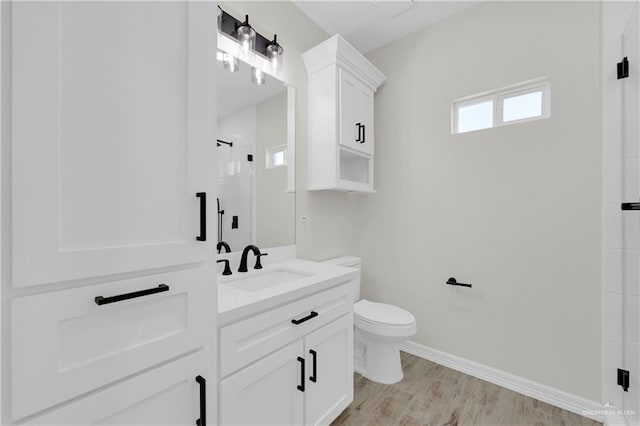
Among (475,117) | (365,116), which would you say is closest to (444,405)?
(475,117)

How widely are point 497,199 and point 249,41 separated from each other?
2.00 meters

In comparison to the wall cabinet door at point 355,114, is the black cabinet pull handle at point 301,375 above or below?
below

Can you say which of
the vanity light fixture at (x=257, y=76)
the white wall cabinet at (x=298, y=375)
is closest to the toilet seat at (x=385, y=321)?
the white wall cabinet at (x=298, y=375)

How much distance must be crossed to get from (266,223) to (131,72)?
4.20ft

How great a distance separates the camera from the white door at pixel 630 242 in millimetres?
1434

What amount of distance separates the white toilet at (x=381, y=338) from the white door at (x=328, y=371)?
40 cm

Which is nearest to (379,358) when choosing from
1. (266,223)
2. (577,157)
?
(266,223)

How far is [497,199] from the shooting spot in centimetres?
201

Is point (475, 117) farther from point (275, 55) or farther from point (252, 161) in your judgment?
point (252, 161)

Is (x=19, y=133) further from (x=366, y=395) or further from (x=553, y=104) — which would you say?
(x=553, y=104)

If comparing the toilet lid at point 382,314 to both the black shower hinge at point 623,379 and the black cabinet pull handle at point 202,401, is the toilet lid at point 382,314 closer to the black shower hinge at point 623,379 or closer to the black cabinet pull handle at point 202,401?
the black shower hinge at point 623,379

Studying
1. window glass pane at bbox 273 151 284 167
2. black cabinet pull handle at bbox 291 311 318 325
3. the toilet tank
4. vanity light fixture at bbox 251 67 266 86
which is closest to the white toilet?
the toilet tank

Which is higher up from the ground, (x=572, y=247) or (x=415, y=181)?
(x=415, y=181)

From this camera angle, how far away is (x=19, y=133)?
55 centimetres
